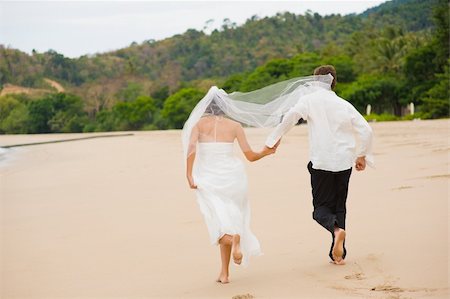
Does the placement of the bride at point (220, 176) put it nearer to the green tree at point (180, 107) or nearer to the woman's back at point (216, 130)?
the woman's back at point (216, 130)

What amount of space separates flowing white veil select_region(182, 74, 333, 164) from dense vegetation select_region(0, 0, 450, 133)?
3052 centimetres

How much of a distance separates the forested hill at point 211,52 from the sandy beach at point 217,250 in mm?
82676

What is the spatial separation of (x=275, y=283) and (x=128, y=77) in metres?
92.9

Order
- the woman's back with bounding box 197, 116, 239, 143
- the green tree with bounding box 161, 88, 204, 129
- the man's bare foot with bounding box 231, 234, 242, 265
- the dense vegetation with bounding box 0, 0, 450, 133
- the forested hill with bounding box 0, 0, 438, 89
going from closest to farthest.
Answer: the man's bare foot with bounding box 231, 234, 242, 265, the woman's back with bounding box 197, 116, 239, 143, the dense vegetation with bounding box 0, 0, 450, 133, the green tree with bounding box 161, 88, 204, 129, the forested hill with bounding box 0, 0, 438, 89

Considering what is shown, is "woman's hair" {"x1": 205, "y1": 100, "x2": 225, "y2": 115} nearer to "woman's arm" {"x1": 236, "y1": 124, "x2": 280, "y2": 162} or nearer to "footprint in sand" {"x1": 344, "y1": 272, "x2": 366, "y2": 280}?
"woman's arm" {"x1": 236, "y1": 124, "x2": 280, "y2": 162}

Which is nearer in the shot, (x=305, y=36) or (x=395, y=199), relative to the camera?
(x=395, y=199)

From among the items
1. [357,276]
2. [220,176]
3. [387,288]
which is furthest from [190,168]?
[387,288]

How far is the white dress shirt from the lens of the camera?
5836 mm

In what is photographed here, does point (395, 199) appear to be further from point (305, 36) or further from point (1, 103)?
point (305, 36)

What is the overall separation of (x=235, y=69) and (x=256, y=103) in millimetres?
92342

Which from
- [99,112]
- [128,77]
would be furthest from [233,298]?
[128,77]

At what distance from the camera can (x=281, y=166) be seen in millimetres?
13695

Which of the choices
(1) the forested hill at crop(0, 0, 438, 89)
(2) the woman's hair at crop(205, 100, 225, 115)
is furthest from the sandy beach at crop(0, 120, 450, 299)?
(1) the forested hill at crop(0, 0, 438, 89)

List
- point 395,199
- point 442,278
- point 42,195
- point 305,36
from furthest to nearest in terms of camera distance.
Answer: point 305,36 < point 42,195 < point 395,199 < point 442,278
